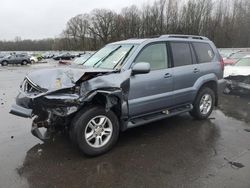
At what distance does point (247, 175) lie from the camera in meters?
3.84

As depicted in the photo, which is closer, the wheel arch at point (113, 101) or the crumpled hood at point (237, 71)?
the wheel arch at point (113, 101)

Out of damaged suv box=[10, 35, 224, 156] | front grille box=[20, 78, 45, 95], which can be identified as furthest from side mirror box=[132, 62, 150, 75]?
front grille box=[20, 78, 45, 95]

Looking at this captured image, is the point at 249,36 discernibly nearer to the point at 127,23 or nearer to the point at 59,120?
the point at 127,23

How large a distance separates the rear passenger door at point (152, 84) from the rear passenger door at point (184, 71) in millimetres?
202

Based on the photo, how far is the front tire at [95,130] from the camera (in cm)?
423

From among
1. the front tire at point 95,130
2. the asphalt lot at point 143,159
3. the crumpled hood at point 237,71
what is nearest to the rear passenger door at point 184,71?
the asphalt lot at point 143,159

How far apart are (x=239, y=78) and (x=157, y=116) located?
5182mm

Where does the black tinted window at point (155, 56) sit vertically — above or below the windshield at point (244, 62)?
above

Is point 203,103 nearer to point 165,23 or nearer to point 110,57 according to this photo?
point 110,57

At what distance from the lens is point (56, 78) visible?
4.41m

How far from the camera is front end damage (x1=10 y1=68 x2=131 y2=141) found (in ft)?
13.5

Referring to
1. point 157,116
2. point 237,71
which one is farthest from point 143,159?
point 237,71

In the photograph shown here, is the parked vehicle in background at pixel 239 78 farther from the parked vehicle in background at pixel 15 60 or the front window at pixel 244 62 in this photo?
the parked vehicle in background at pixel 15 60

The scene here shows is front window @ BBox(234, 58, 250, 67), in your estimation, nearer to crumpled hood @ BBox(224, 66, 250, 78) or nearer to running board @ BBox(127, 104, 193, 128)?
crumpled hood @ BBox(224, 66, 250, 78)
